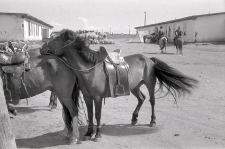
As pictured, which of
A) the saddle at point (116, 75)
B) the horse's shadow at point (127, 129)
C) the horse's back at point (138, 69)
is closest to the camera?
the saddle at point (116, 75)

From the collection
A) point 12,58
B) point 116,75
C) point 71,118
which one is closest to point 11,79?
point 12,58

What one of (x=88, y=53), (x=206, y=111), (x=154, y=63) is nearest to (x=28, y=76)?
(x=88, y=53)

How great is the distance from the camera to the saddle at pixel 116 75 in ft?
16.2

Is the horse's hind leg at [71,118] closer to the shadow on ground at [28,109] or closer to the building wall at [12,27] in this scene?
the shadow on ground at [28,109]

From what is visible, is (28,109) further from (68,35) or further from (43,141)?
(68,35)

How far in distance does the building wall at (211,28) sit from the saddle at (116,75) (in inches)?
1069

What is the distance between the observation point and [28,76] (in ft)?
15.0

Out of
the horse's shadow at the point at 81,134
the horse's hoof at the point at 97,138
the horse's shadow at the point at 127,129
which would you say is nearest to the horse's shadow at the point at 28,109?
the horse's shadow at the point at 81,134

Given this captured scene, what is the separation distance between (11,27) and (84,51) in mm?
26836

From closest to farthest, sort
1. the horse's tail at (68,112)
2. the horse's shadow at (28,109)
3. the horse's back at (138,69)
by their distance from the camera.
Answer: the horse's tail at (68,112), the horse's back at (138,69), the horse's shadow at (28,109)

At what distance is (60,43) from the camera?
4602 mm

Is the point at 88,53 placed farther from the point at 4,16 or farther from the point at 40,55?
the point at 4,16

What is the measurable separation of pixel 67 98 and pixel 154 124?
1.97 meters

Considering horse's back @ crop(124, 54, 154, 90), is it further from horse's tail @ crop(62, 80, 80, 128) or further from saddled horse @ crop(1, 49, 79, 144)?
saddled horse @ crop(1, 49, 79, 144)
